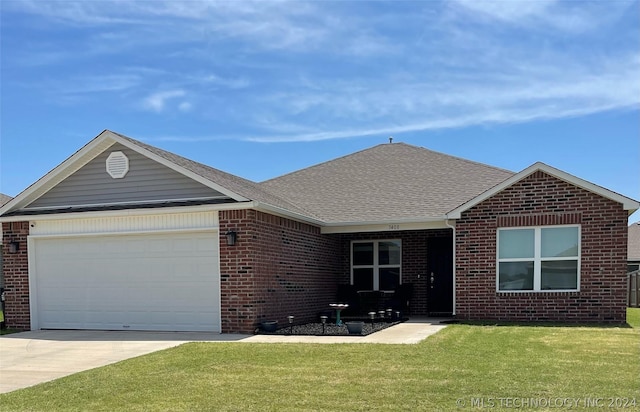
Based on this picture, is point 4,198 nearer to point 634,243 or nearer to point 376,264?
point 376,264

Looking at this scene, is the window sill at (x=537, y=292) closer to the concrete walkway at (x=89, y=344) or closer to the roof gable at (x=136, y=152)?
the concrete walkway at (x=89, y=344)

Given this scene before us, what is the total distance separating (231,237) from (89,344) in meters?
3.39

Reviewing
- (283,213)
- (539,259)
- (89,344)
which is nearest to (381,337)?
(283,213)

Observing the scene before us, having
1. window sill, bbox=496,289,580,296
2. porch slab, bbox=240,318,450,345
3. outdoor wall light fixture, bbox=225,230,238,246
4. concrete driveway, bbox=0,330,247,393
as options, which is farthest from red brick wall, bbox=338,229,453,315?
concrete driveway, bbox=0,330,247,393

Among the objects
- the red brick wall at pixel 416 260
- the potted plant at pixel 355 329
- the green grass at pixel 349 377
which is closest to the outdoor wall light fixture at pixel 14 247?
the green grass at pixel 349 377

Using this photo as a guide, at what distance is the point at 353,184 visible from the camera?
1794 cm

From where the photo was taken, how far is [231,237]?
1157cm

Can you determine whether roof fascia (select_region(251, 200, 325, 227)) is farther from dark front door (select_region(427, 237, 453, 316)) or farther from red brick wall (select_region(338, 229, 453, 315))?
dark front door (select_region(427, 237, 453, 316))

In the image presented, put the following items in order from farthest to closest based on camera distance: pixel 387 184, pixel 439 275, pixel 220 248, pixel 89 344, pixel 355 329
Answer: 1. pixel 387 184
2. pixel 439 275
3. pixel 220 248
4. pixel 355 329
5. pixel 89 344

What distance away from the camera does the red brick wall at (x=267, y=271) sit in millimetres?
11602

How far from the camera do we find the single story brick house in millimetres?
12039

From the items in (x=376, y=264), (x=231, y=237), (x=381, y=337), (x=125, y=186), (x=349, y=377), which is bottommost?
(x=381, y=337)

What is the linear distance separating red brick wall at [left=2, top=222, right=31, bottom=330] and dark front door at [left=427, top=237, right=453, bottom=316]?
10.5 metres

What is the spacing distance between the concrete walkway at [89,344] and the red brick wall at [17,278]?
905 mm
